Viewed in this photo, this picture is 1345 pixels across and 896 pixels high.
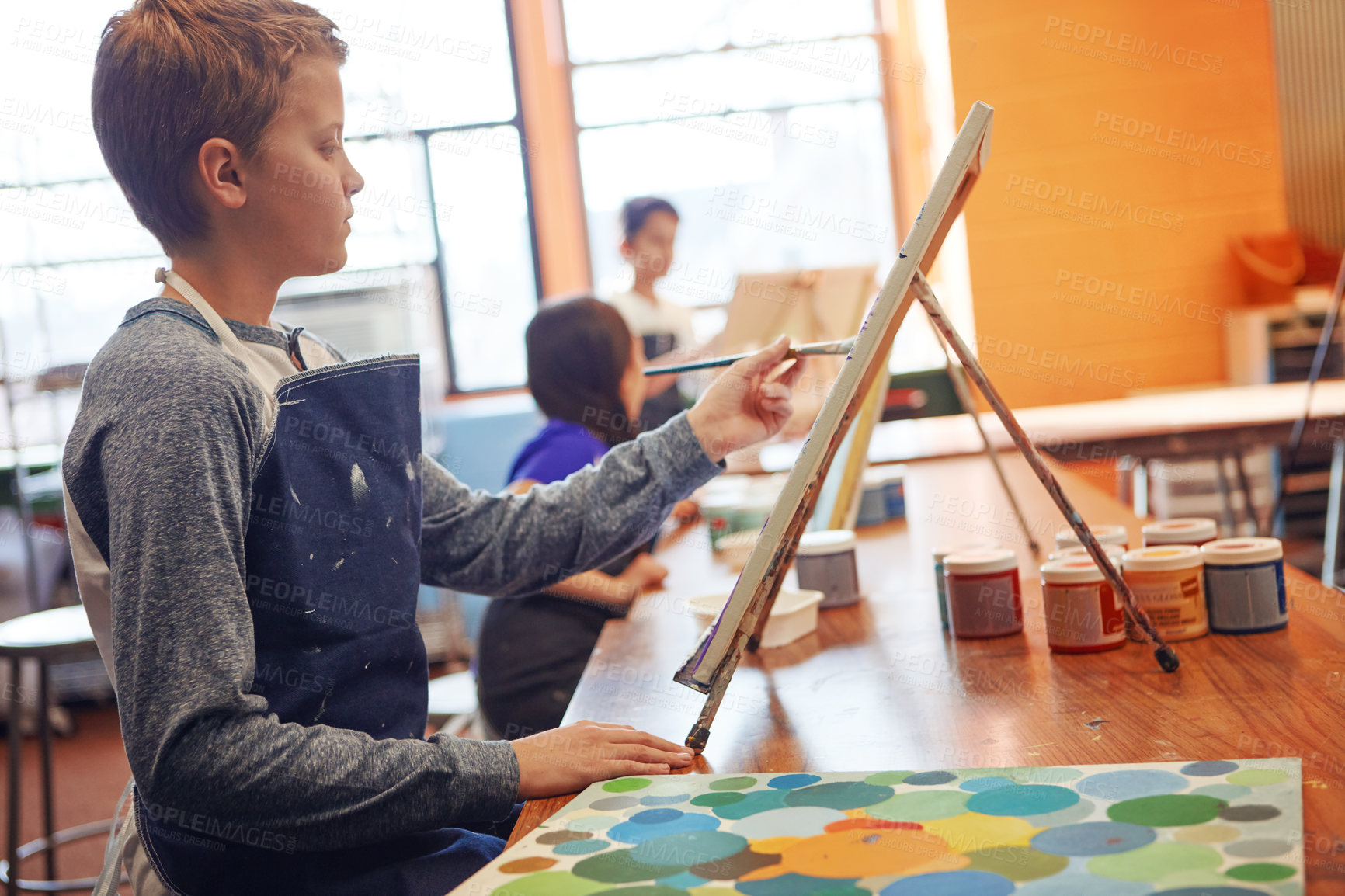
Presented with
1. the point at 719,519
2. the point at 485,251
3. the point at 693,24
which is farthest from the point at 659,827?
the point at 693,24

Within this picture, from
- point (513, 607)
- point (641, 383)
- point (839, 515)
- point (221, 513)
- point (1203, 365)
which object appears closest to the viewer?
point (221, 513)

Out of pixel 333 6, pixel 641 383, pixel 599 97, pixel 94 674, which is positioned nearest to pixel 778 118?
pixel 599 97

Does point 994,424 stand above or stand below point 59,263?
below

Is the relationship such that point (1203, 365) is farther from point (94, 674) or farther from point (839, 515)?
point (94, 674)

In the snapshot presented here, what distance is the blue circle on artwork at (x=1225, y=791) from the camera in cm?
68

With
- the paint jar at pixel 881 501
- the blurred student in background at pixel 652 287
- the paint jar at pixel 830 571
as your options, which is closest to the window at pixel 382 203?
the blurred student in background at pixel 652 287

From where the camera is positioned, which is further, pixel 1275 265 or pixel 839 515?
pixel 1275 265

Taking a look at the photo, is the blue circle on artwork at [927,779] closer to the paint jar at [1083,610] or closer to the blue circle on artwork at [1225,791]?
the blue circle on artwork at [1225,791]

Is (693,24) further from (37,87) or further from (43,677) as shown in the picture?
(43,677)

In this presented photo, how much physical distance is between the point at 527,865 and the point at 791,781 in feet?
0.71

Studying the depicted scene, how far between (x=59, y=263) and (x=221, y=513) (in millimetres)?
4722

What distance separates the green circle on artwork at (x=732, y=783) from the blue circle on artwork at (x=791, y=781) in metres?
0.02

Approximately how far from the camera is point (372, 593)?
0.95 m

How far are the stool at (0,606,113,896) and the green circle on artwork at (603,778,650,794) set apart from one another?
63.4 inches
